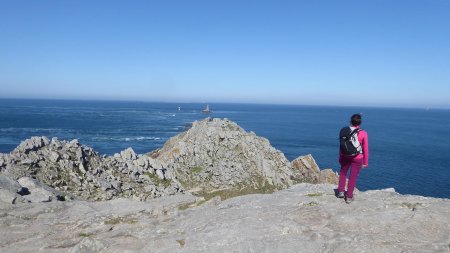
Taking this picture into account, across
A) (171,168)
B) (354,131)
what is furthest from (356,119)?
(171,168)

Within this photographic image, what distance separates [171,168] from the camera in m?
38.6

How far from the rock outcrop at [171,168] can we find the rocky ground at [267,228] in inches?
282

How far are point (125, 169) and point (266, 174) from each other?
16.1m

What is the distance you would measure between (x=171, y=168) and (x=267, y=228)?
27.5 m

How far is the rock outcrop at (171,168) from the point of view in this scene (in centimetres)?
2780

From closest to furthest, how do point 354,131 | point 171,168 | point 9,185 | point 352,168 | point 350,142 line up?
point 354,131, point 350,142, point 352,168, point 9,185, point 171,168

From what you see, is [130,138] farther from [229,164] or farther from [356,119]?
[356,119]

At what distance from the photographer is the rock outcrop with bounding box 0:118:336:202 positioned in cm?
2780

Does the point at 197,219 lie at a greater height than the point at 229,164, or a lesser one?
greater

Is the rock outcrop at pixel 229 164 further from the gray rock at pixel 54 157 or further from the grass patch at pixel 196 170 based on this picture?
the gray rock at pixel 54 157

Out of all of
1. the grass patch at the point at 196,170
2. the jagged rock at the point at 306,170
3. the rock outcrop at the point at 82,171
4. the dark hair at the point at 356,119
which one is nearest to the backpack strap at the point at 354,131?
the dark hair at the point at 356,119

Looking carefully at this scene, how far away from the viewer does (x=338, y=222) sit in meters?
11.9

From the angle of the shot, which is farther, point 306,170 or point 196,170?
point 306,170

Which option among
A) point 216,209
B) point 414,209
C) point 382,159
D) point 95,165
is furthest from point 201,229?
point 382,159
